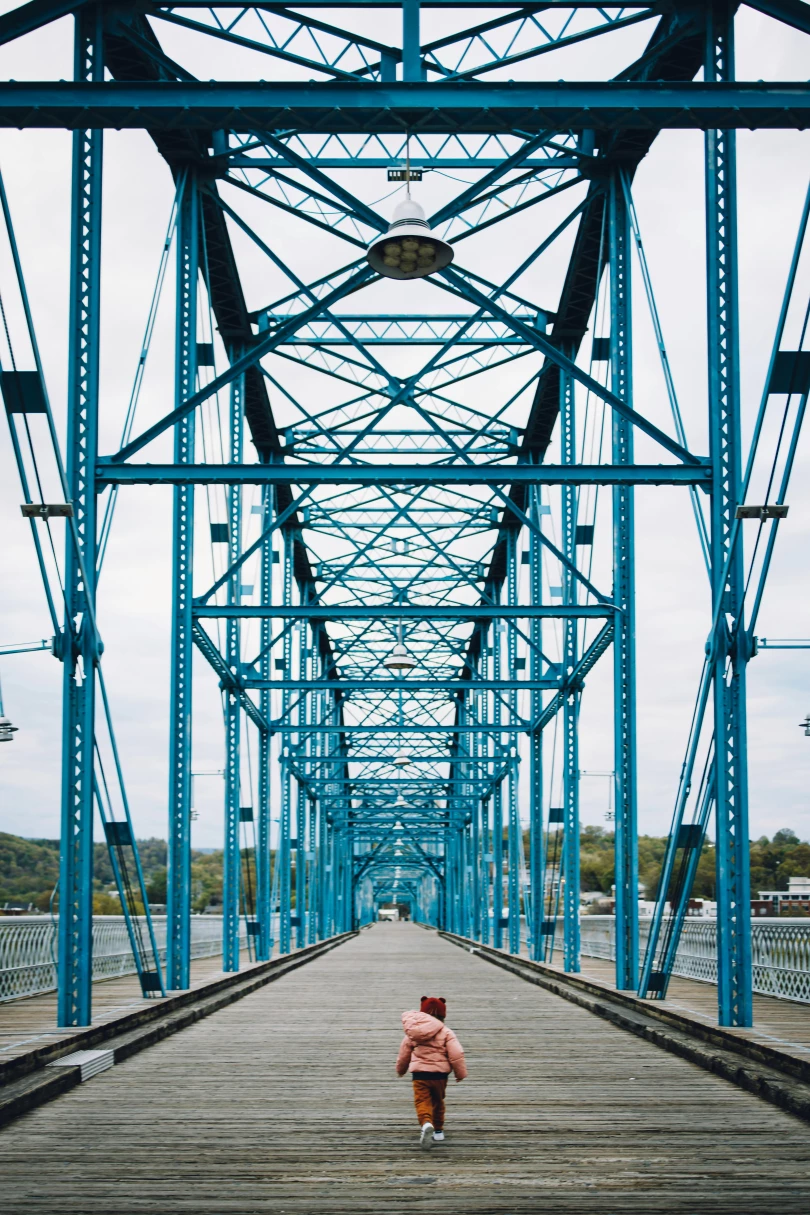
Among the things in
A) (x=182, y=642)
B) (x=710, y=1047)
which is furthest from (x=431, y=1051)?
(x=182, y=642)

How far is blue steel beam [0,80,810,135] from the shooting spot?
1033 cm

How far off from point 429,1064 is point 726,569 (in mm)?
6460

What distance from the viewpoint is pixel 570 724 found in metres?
23.7

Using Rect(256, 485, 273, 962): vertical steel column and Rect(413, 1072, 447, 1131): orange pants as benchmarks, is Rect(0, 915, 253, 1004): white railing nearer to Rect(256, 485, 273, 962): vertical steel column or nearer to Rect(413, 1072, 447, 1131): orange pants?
Rect(256, 485, 273, 962): vertical steel column

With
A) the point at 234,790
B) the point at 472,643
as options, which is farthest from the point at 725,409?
the point at 472,643

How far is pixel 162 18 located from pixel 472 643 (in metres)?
39.2

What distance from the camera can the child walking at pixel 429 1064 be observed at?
7738mm

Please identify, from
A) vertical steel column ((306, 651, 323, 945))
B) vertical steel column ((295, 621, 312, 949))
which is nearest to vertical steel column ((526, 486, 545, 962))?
vertical steel column ((295, 621, 312, 949))

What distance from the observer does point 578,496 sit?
23.9 m

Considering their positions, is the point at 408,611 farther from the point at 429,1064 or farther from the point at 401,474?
the point at 429,1064

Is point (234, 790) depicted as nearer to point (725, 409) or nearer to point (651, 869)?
point (725, 409)

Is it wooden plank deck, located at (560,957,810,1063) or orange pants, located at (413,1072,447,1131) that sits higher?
orange pants, located at (413,1072,447,1131)

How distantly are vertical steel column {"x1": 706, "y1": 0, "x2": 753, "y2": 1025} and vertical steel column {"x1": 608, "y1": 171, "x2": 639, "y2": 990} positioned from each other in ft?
12.9

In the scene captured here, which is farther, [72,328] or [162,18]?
[162,18]
